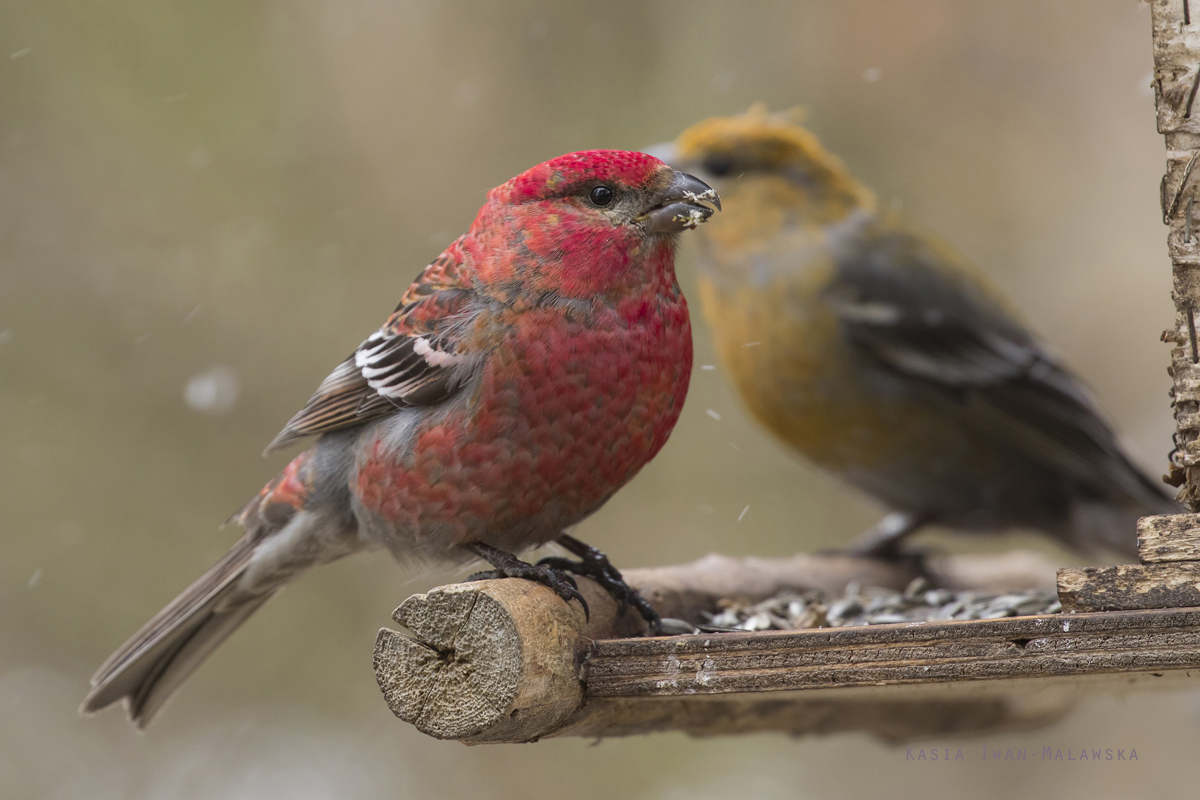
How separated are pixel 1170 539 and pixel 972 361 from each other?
2.19m

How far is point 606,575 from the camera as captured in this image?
2443 millimetres

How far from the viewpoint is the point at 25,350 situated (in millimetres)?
5570

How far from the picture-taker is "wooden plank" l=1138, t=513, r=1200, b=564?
5.72 feet

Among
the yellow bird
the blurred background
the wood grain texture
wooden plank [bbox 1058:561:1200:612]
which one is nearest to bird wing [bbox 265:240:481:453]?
wooden plank [bbox 1058:561:1200:612]

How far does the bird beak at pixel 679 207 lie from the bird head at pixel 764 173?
1.91m

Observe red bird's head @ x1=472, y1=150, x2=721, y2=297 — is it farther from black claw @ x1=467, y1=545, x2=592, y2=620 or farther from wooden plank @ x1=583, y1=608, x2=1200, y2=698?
wooden plank @ x1=583, y1=608, x2=1200, y2=698

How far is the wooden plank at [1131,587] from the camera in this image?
1.73m

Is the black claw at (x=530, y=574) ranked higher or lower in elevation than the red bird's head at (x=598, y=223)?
lower

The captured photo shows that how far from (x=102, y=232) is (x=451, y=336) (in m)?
4.19

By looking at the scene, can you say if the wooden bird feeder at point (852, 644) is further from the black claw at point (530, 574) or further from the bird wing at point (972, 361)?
the bird wing at point (972, 361)

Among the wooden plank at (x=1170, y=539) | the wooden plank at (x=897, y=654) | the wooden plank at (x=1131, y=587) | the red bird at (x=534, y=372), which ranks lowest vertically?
the wooden plank at (x=897, y=654)

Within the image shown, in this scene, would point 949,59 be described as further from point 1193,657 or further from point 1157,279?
point 1193,657

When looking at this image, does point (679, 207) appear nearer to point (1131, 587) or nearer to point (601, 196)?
point (601, 196)

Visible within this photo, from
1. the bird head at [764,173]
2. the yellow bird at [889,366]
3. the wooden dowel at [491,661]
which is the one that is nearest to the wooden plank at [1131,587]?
the wooden dowel at [491,661]
